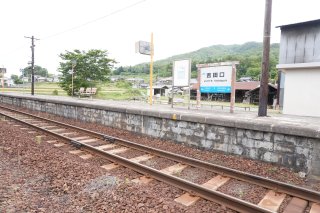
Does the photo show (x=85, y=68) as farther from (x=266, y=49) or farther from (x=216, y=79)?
(x=266, y=49)

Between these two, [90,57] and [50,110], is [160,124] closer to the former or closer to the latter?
[50,110]

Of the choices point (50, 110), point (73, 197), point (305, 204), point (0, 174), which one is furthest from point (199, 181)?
point (50, 110)

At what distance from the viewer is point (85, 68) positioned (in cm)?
3553

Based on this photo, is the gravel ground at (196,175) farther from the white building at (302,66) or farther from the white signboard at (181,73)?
the white building at (302,66)

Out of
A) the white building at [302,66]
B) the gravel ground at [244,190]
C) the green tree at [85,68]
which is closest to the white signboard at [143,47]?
the white building at [302,66]

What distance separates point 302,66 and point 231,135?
25.0ft

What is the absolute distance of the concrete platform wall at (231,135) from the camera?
561cm

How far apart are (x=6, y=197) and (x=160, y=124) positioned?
5.65 m

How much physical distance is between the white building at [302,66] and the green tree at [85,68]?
27803 millimetres

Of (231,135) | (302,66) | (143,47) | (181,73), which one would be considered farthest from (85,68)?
Result: (231,135)

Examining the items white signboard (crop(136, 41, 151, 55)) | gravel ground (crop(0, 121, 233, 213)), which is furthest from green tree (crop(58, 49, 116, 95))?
gravel ground (crop(0, 121, 233, 213))

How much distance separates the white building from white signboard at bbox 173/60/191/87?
5.19 meters

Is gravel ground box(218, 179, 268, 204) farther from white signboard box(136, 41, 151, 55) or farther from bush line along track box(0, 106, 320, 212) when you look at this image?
white signboard box(136, 41, 151, 55)

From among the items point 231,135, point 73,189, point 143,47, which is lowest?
point 73,189
